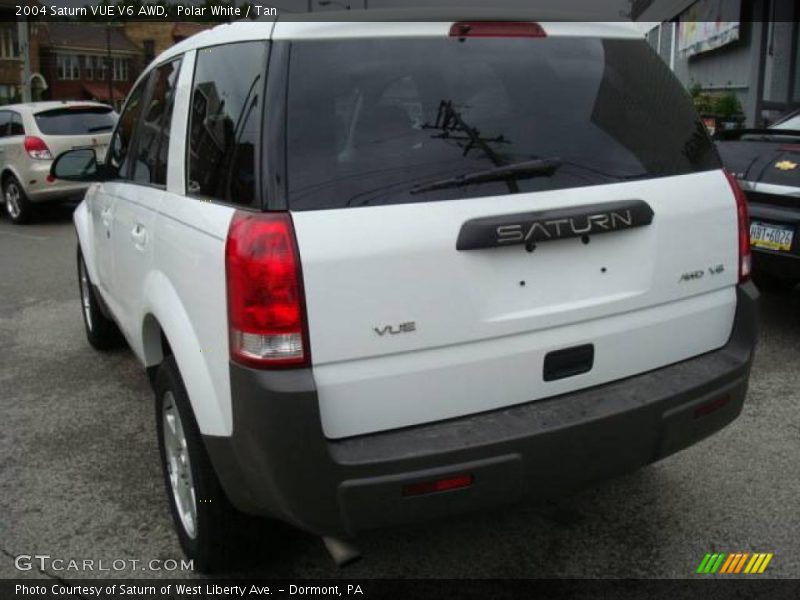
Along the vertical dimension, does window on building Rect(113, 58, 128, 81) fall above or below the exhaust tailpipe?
below

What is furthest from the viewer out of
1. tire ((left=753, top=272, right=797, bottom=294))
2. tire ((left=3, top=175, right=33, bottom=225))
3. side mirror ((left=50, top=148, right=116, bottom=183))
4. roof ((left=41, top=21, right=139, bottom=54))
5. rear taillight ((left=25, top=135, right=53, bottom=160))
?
roof ((left=41, top=21, right=139, bottom=54))

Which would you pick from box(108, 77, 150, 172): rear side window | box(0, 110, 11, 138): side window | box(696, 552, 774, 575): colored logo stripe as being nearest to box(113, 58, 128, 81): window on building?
box(0, 110, 11, 138): side window

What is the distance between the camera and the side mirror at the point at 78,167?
425cm

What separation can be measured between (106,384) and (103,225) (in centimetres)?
116

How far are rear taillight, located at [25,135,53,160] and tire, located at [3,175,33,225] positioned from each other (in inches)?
22.7

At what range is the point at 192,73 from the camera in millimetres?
2844

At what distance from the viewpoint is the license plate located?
15.2 feet

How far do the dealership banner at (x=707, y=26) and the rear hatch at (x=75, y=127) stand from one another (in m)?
15.9

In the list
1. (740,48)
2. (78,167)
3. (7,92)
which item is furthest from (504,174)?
(7,92)

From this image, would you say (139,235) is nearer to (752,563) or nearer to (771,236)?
(752,563)

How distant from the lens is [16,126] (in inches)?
447

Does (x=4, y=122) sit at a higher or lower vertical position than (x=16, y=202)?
higher

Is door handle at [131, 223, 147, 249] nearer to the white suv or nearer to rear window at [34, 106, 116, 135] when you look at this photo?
the white suv

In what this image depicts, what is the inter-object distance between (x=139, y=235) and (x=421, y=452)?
5.28 feet
